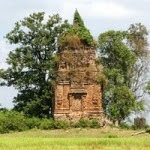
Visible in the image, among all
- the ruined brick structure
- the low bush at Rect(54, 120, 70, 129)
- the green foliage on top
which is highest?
the green foliage on top

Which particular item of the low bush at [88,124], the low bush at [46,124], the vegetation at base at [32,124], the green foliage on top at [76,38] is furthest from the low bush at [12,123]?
the green foliage on top at [76,38]

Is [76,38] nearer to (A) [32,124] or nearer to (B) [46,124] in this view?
(B) [46,124]

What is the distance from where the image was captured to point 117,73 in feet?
179

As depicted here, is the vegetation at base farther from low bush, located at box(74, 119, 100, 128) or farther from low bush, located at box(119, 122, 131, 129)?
low bush, located at box(119, 122, 131, 129)

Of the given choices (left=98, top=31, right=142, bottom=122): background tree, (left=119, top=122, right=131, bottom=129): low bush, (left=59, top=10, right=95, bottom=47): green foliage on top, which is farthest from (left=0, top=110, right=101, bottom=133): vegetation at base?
(left=98, top=31, right=142, bottom=122): background tree

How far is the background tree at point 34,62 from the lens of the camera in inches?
1971

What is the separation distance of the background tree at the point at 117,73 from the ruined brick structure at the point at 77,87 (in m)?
6.00

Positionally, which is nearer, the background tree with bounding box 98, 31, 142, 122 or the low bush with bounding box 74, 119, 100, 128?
the low bush with bounding box 74, 119, 100, 128

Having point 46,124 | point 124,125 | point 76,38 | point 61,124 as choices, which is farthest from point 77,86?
point 124,125

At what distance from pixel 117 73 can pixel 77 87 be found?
7801 millimetres

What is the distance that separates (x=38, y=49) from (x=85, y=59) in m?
4.86

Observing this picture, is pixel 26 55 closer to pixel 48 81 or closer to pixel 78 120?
pixel 48 81

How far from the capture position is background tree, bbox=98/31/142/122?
53844 mm

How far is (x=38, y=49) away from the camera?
167ft
